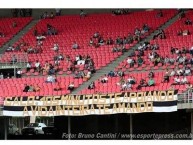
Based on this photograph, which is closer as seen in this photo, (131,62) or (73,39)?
(131,62)

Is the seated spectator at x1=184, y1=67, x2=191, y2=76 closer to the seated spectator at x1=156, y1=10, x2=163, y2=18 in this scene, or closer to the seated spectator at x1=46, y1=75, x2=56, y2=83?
the seated spectator at x1=46, y1=75, x2=56, y2=83

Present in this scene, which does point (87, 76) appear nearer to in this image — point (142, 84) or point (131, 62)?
point (131, 62)

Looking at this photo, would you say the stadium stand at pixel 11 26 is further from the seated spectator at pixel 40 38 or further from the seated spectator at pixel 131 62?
the seated spectator at pixel 131 62

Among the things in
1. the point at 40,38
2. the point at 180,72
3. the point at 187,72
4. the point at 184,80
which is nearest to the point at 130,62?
the point at 180,72

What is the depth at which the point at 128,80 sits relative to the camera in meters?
35.1

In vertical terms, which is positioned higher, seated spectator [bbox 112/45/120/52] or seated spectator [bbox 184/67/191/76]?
seated spectator [bbox 112/45/120/52]

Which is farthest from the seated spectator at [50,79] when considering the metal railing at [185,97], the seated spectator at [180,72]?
the metal railing at [185,97]

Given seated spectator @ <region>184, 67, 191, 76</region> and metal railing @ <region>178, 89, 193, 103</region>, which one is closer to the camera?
metal railing @ <region>178, 89, 193, 103</region>

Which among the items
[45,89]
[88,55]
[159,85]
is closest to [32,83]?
[45,89]

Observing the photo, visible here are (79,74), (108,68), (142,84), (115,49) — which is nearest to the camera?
(142,84)

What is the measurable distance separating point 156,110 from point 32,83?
683cm

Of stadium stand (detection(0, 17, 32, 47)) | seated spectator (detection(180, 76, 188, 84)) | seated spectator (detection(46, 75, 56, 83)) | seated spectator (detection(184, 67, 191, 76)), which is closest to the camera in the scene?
seated spectator (detection(180, 76, 188, 84))

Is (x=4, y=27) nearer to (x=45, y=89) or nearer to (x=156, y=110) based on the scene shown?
(x=45, y=89)

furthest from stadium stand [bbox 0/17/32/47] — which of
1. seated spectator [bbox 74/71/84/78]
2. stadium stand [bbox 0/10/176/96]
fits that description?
seated spectator [bbox 74/71/84/78]
